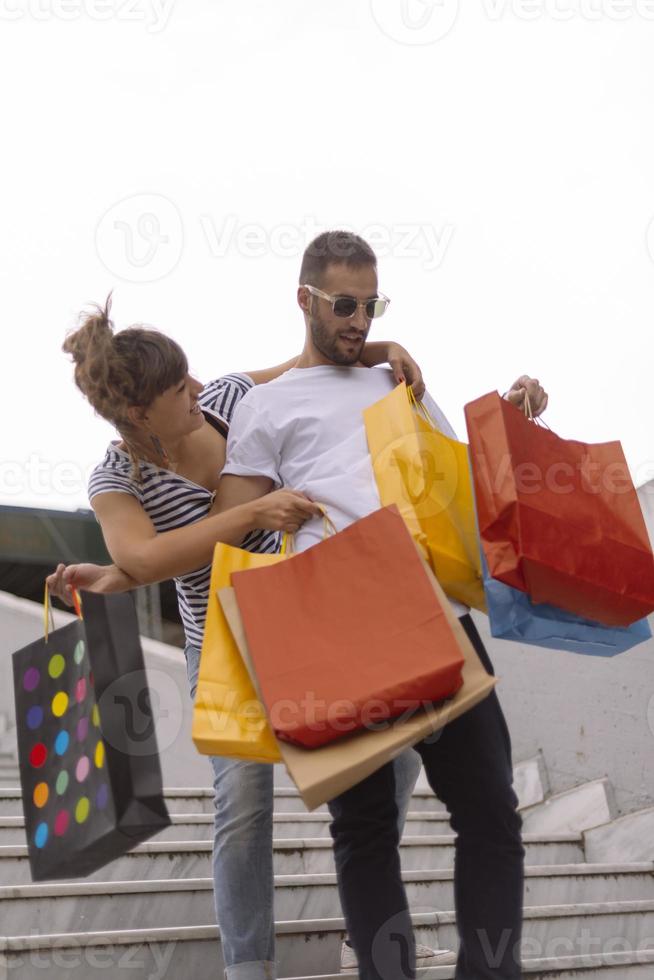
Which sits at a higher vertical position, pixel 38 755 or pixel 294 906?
pixel 38 755

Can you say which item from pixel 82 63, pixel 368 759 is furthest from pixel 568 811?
pixel 82 63

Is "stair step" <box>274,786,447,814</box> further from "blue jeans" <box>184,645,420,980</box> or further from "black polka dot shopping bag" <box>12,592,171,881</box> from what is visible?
"black polka dot shopping bag" <box>12,592,171,881</box>

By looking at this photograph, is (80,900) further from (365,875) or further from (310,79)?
(310,79)

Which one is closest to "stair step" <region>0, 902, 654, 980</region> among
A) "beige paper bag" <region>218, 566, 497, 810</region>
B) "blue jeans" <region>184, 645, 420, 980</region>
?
"blue jeans" <region>184, 645, 420, 980</region>

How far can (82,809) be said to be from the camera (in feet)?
5.79

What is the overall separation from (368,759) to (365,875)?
35cm

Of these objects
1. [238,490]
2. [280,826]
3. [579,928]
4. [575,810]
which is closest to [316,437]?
[238,490]

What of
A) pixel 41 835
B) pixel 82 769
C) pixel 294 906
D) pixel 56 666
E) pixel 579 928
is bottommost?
pixel 579 928

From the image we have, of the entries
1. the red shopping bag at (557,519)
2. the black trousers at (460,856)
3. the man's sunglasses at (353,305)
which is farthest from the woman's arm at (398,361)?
the black trousers at (460,856)

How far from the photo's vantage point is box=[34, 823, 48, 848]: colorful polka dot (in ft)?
6.04

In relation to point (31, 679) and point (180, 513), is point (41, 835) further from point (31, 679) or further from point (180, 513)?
point (180, 513)

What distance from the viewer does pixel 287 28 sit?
17.1 feet

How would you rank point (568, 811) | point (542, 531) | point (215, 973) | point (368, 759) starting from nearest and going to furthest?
1. point (368, 759)
2. point (542, 531)
3. point (215, 973)
4. point (568, 811)

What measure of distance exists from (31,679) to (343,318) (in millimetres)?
962
